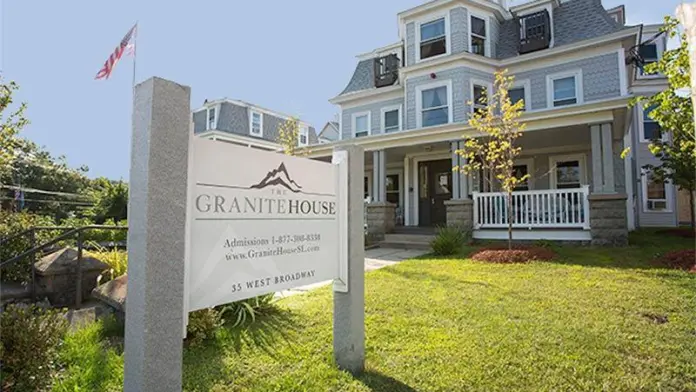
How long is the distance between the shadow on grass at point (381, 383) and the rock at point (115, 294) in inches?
90.0

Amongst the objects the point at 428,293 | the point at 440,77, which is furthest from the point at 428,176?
the point at 428,293

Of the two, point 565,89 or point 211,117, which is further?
point 211,117

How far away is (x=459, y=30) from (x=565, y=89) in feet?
12.8

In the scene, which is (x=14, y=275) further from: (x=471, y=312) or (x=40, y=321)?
(x=471, y=312)

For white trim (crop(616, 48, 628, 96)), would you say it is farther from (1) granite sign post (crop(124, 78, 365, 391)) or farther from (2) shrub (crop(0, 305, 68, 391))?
(2) shrub (crop(0, 305, 68, 391))

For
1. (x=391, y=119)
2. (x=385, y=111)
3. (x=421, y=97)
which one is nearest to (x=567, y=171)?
Answer: (x=421, y=97)

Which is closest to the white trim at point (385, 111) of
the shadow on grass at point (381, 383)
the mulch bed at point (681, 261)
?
the mulch bed at point (681, 261)

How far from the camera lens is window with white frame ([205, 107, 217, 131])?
885 inches

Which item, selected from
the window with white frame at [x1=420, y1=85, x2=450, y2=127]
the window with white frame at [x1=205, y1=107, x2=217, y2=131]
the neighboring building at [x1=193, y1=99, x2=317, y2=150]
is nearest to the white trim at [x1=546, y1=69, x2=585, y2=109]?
the window with white frame at [x1=420, y1=85, x2=450, y2=127]

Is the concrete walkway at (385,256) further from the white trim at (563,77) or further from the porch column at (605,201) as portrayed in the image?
the white trim at (563,77)

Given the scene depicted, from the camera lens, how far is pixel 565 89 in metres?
11.6

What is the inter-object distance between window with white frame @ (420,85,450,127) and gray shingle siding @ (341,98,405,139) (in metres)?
1.06

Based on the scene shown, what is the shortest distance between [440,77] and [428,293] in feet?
31.9

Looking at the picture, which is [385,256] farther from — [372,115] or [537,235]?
[372,115]
